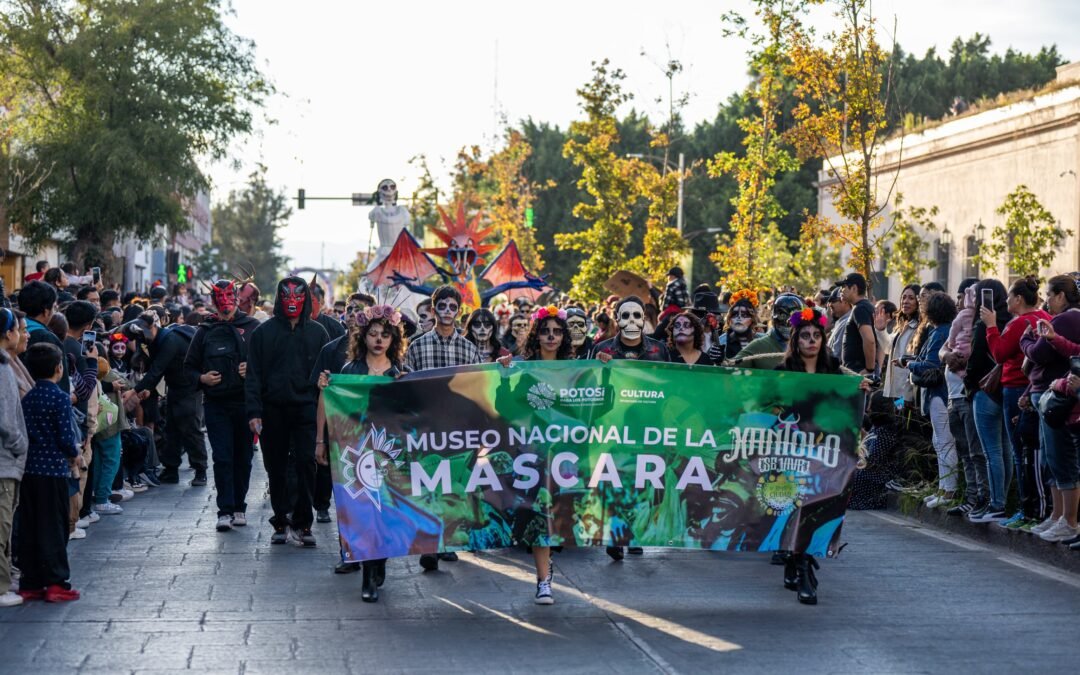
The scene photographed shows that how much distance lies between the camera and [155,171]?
38.4 m

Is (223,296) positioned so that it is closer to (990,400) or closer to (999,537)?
(990,400)

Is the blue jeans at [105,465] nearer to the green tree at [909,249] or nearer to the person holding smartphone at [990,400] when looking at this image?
the person holding smartphone at [990,400]

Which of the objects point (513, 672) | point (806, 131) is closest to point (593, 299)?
point (806, 131)

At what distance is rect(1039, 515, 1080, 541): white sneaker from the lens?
1086cm

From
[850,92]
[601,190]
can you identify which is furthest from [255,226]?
[850,92]

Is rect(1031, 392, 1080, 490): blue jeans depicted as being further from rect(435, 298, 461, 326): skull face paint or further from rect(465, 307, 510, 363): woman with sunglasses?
rect(465, 307, 510, 363): woman with sunglasses

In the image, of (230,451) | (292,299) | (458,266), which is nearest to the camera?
(292,299)

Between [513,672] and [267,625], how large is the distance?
177 cm

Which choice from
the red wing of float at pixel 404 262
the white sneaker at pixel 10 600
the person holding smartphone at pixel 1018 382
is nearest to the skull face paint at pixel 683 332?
the person holding smartphone at pixel 1018 382

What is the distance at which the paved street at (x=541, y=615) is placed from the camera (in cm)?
776

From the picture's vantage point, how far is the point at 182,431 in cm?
1642

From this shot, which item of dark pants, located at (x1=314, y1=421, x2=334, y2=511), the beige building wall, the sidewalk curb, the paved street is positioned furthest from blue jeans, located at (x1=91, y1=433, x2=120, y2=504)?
the beige building wall

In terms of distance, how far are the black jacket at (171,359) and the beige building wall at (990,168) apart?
1597 centimetres

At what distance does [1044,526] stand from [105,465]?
7716mm
